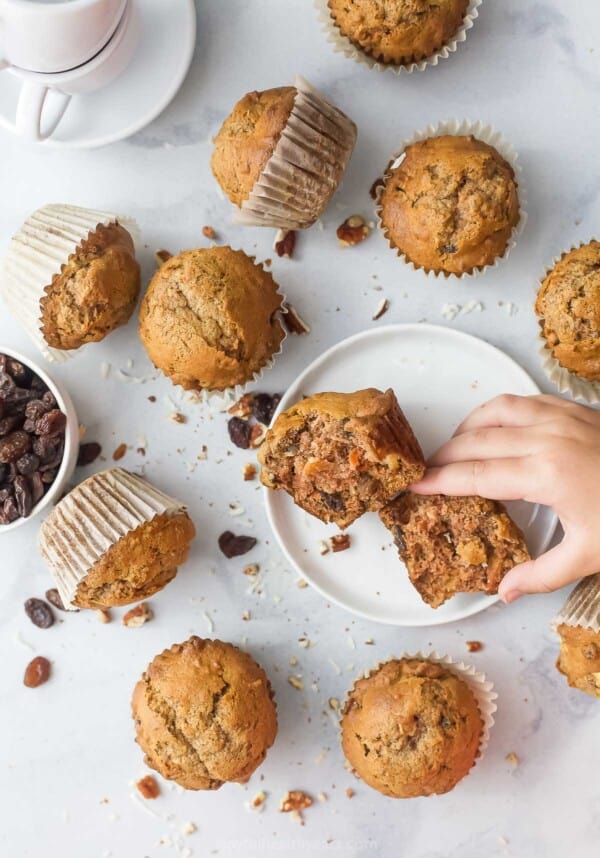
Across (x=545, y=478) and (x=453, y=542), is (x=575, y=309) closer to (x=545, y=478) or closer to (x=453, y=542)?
(x=545, y=478)

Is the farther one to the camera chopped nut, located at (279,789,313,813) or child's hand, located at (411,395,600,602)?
chopped nut, located at (279,789,313,813)

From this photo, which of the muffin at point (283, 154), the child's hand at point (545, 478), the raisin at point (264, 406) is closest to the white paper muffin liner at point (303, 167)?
the muffin at point (283, 154)

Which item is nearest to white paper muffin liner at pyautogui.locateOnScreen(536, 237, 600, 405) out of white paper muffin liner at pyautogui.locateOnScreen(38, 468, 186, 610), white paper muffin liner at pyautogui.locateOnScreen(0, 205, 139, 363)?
white paper muffin liner at pyautogui.locateOnScreen(38, 468, 186, 610)

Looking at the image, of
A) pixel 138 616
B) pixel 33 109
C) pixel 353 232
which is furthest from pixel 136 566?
pixel 33 109

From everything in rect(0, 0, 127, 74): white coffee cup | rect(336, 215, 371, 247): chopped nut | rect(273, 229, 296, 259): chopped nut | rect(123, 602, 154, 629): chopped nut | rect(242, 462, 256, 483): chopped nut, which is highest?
rect(0, 0, 127, 74): white coffee cup

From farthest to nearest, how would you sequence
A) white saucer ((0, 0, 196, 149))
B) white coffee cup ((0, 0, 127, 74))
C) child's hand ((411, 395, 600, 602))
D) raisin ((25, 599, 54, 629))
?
raisin ((25, 599, 54, 629)) < white saucer ((0, 0, 196, 149)) < child's hand ((411, 395, 600, 602)) < white coffee cup ((0, 0, 127, 74))

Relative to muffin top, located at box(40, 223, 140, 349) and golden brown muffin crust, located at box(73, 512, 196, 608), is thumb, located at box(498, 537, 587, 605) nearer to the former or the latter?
golden brown muffin crust, located at box(73, 512, 196, 608)

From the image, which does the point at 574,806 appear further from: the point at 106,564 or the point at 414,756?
the point at 106,564
